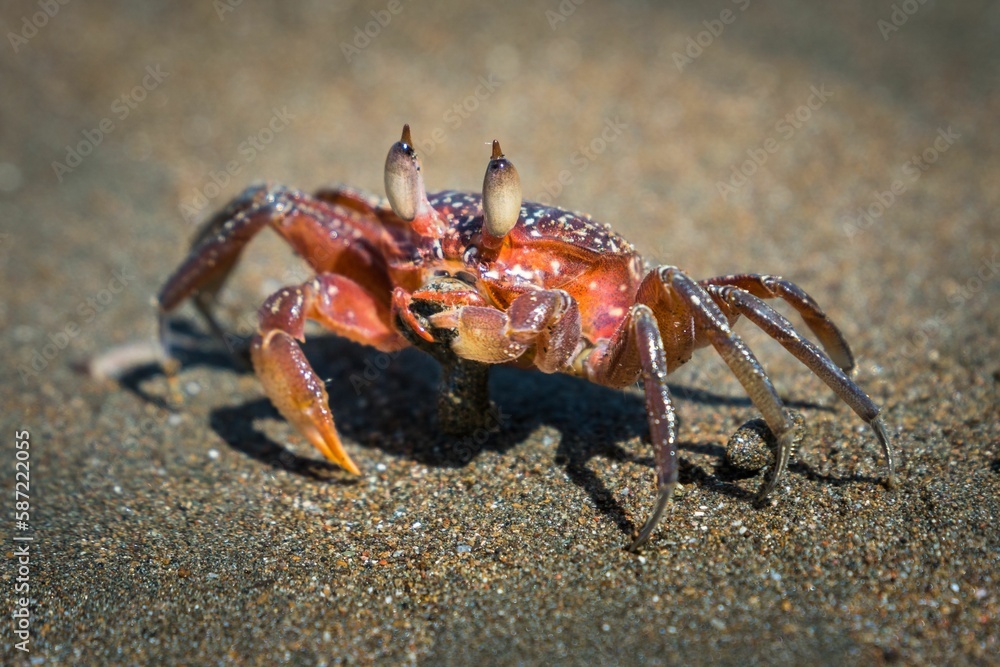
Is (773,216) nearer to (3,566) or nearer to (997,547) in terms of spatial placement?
(997,547)

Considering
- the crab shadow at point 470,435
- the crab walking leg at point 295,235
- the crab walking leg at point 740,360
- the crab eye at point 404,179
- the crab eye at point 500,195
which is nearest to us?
the crab walking leg at point 740,360

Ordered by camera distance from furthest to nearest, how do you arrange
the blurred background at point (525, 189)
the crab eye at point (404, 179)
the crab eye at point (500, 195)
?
1. the crab eye at point (404, 179)
2. the crab eye at point (500, 195)
3. the blurred background at point (525, 189)

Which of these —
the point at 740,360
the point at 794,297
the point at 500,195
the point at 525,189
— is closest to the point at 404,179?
the point at 500,195

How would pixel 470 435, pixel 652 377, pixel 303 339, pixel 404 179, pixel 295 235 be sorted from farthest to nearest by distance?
pixel 295 235
pixel 470 435
pixel 303 339
pixel 404 179
pixel 652 377

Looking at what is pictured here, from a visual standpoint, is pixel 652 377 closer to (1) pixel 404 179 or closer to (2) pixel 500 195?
(2) pixel 500 195

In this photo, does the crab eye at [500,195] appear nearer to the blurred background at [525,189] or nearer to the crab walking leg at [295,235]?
the crab walking leg at [295,235]

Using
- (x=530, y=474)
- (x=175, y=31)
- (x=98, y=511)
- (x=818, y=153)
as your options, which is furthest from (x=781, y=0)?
(x=98, y=511)

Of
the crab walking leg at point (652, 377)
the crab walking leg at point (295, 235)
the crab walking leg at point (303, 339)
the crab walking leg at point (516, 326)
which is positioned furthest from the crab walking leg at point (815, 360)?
the crab walking leg at point (295, 235)
